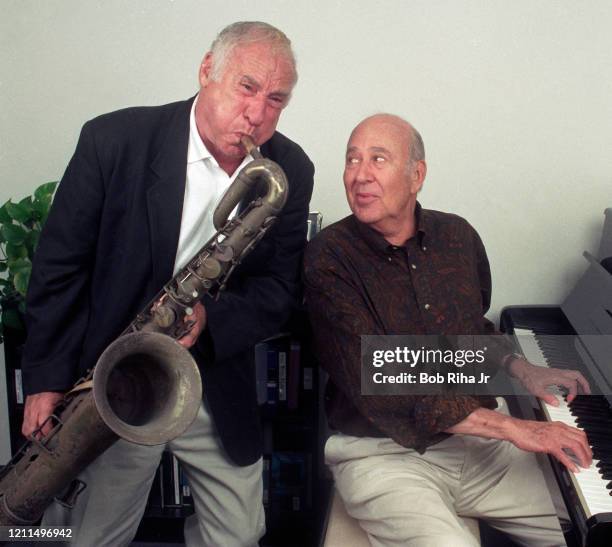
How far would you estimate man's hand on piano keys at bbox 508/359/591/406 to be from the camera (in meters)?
2.17

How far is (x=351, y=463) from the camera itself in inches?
83.1

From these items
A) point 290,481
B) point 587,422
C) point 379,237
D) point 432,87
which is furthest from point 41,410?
point 432,87

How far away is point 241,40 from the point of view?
1914 mm

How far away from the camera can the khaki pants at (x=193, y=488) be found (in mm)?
2109

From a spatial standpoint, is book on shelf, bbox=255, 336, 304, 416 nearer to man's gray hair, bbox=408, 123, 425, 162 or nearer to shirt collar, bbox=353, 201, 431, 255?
shirt collar, bbox=353, 201, 431, 255

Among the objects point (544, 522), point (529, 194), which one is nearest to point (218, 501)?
point (544, 522)

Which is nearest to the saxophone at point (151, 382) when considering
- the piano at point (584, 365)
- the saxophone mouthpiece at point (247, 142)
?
the saxophone mouthpiece at point (247, 142)

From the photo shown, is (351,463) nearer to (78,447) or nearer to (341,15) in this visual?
(78,447)

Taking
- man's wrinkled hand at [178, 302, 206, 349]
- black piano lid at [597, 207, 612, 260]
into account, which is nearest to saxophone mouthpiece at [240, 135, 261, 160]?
man's wrinkled hand at [178, 302, 206, 349]

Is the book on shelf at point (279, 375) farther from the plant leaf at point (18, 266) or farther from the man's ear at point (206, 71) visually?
the man's ear at point (206, 71)

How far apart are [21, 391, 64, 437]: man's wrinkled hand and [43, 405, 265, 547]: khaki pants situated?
0.20 metres

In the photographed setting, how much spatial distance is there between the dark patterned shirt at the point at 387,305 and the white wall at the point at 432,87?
2.53ft

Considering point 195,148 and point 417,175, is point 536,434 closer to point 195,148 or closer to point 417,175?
point 417,175

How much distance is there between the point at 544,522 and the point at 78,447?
4.11 ft
